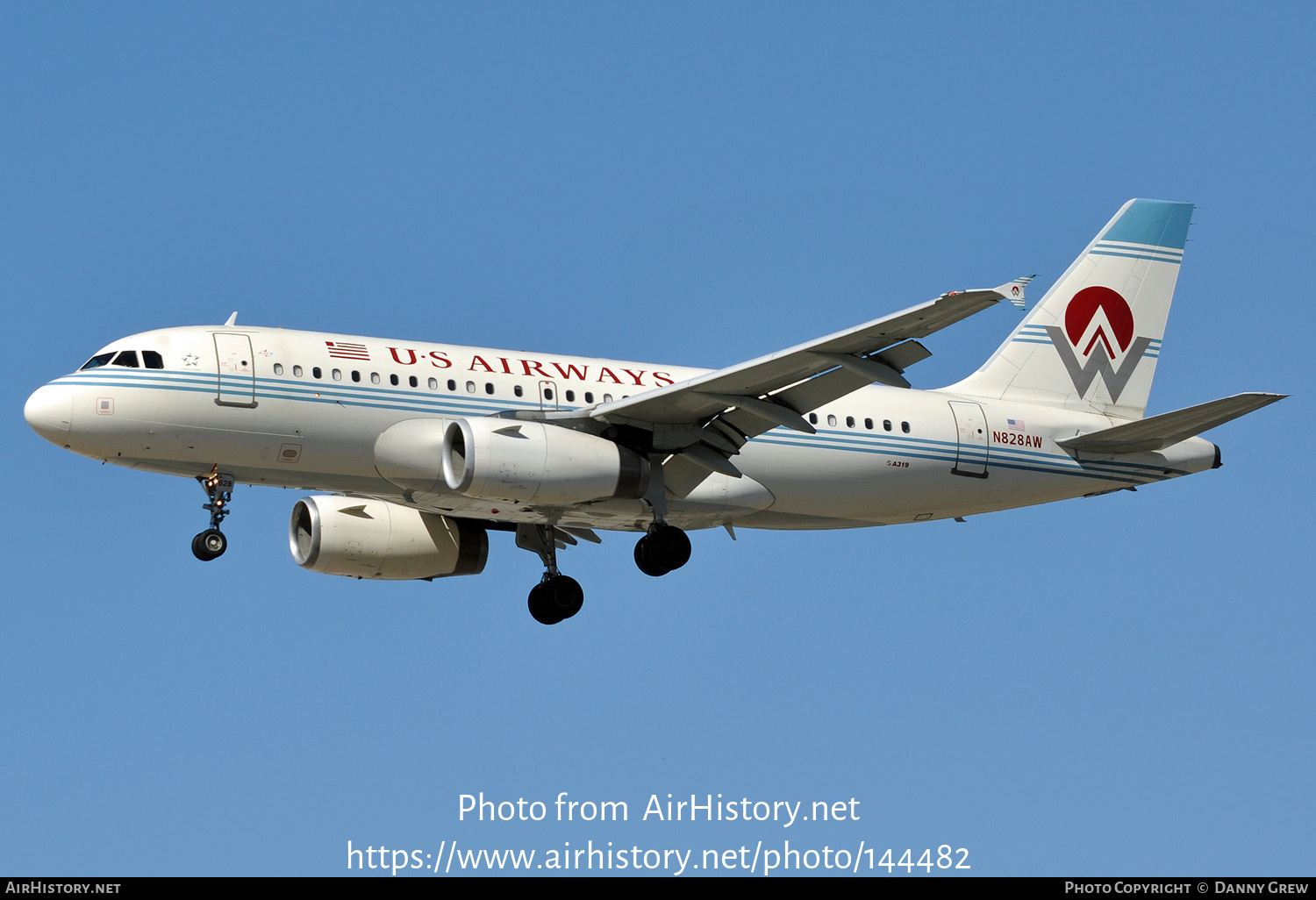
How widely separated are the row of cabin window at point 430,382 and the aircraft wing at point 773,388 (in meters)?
1.12

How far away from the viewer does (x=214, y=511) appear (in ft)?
95.2

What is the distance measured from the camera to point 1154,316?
37.2 meters

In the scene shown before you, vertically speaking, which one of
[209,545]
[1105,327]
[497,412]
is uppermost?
[1105,327]

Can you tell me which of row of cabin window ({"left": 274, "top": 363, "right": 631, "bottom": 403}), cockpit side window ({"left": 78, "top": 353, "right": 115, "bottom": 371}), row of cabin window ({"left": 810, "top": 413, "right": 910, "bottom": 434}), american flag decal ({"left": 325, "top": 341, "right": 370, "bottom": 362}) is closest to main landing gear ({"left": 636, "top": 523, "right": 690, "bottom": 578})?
row of cabin window ({"left": 274, "top": 363, "right": 631, "bottom": 403})

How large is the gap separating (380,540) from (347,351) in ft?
17.3

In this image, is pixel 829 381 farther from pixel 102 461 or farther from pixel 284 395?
pixel 102 461

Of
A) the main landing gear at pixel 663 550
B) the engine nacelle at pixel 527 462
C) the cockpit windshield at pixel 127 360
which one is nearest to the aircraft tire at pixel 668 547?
the main landing gear at pixel 663 550

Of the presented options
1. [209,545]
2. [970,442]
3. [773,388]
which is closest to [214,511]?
[209,545]

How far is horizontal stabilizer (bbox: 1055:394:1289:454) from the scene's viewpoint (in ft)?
96.8

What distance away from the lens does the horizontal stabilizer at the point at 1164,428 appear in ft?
96.8

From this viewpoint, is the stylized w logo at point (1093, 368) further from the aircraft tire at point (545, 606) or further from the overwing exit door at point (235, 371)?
the overwing exit door at point (235, 371)

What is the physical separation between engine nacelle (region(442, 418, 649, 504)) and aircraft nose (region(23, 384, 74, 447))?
6.11m

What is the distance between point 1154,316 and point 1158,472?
4.57m

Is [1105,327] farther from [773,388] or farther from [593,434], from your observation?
[593,434]
